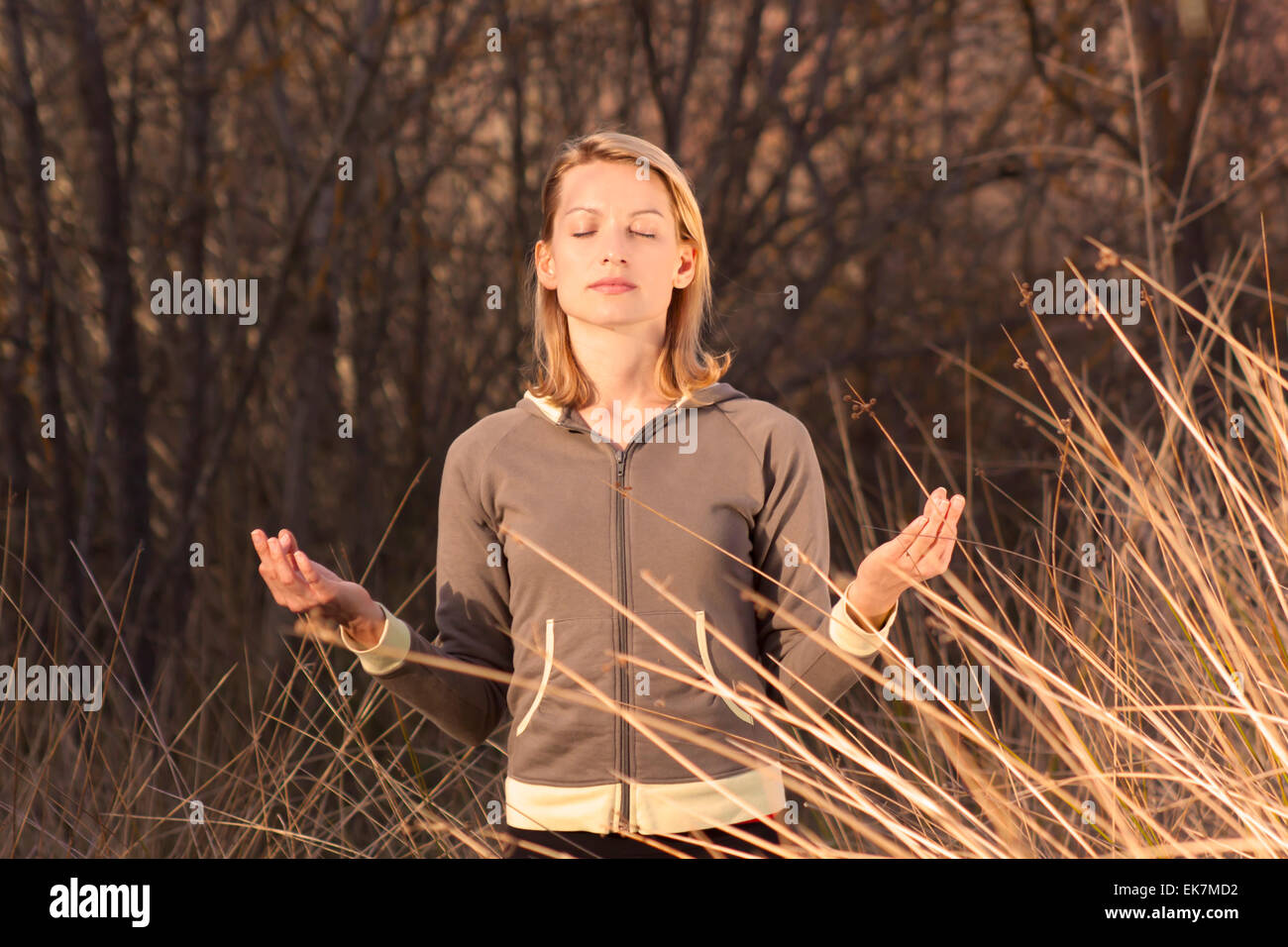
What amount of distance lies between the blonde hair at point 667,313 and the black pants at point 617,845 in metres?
0.56

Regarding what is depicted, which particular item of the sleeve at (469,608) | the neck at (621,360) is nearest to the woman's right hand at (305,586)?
the sleeve at (469,608)

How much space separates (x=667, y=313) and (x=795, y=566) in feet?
1.35

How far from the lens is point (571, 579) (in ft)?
5.24

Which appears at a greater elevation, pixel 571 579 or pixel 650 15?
pixel 650 15

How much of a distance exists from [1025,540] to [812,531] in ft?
8.09

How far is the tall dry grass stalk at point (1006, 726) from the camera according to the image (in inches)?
60.8

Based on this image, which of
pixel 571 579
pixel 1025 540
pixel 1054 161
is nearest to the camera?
pixel 571 579

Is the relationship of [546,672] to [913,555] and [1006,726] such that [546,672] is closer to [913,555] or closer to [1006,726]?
[913,555]

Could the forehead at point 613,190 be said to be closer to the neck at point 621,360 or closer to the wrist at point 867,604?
the neck at point 621,360

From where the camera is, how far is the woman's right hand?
138 centimetres

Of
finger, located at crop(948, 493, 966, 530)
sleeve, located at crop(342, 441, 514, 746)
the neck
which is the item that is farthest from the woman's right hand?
finger, located at crop(948, 493, 966, 530)
